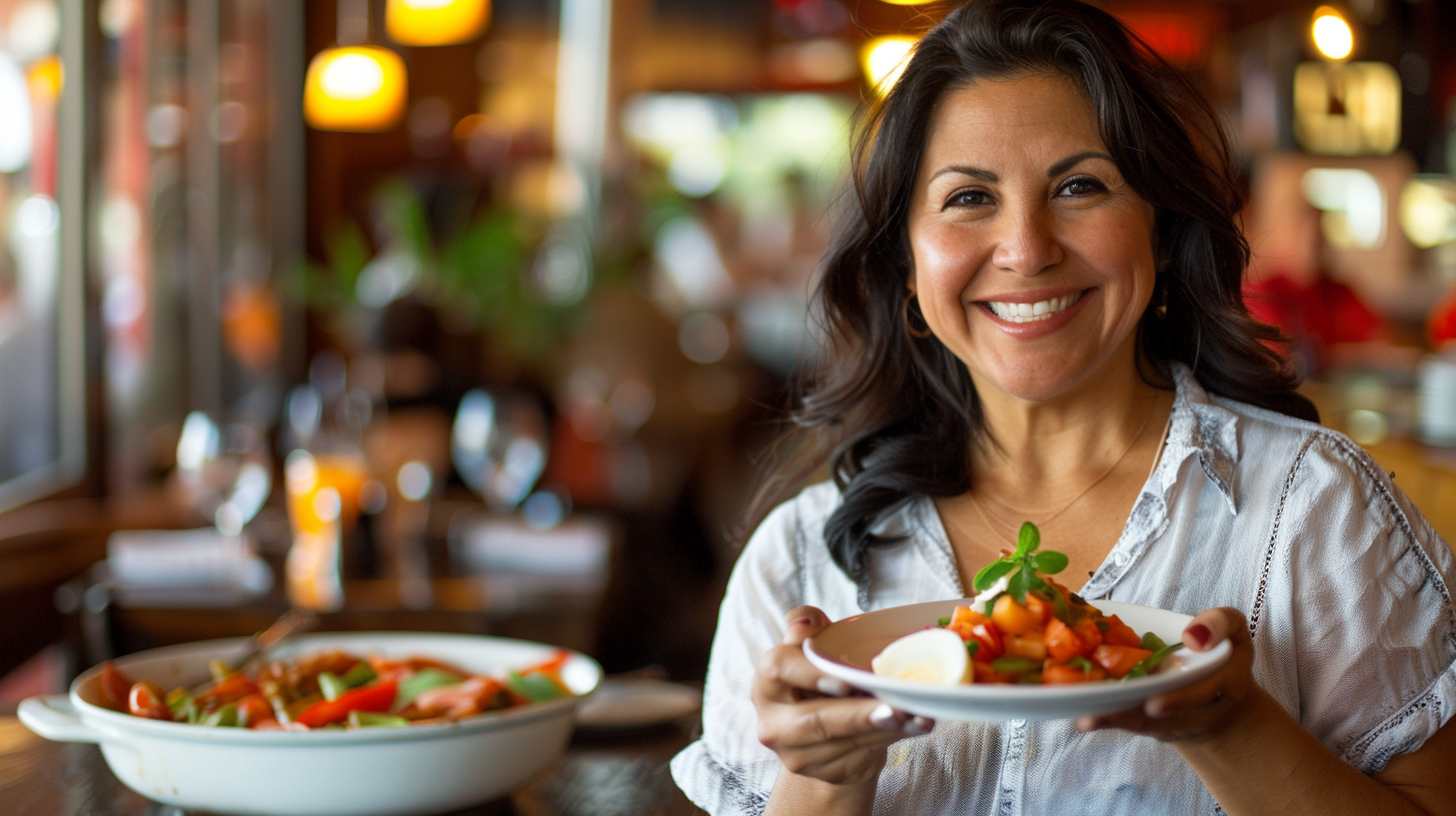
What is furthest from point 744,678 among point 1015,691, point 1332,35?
point 1332,35

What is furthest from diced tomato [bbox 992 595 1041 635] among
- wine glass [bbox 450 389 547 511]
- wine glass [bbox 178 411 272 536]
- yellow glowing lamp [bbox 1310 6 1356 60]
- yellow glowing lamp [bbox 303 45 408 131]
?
yellow glowing lamp [bbox 303 45 408 131]

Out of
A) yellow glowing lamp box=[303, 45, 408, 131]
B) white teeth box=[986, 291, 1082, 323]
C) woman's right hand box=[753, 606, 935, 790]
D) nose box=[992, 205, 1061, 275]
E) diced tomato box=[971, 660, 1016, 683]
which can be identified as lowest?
woman's right hand box=[753, 606, 935, 790]

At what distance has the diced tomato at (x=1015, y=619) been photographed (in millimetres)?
923

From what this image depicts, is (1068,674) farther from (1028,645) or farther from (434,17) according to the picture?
(434,17)

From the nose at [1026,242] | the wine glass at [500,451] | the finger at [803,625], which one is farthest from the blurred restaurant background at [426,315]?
the finger at [803,625]

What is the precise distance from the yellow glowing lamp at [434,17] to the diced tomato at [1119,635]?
4225 millimetres

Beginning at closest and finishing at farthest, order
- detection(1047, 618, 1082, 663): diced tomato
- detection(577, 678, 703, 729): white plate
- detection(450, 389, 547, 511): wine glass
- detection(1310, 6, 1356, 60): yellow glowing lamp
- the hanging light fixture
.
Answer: detection(1047, 618, 1082, 663): diced tomato
detection(577, 678, 703, 729): white plate
detection(450, 389, 547, 511): wine glass
detection(1310, 6, 1356, 60): yellow glowing lamp
the hanging light fixture

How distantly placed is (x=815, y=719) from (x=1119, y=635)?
0.22m

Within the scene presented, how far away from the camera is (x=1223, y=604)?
1.22 m

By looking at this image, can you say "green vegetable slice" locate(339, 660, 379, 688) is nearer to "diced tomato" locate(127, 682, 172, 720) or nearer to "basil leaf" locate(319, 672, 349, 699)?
"basil leaf" locate(319, 672, 349, 699)

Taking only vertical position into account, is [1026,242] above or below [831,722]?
above

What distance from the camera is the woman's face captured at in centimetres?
120

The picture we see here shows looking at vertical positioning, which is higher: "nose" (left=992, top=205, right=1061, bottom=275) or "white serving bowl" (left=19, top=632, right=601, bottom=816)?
"nose" (left=992, top=205, right=1061, bottom=275)

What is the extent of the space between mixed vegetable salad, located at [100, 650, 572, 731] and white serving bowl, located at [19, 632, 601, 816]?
0.15 ft
